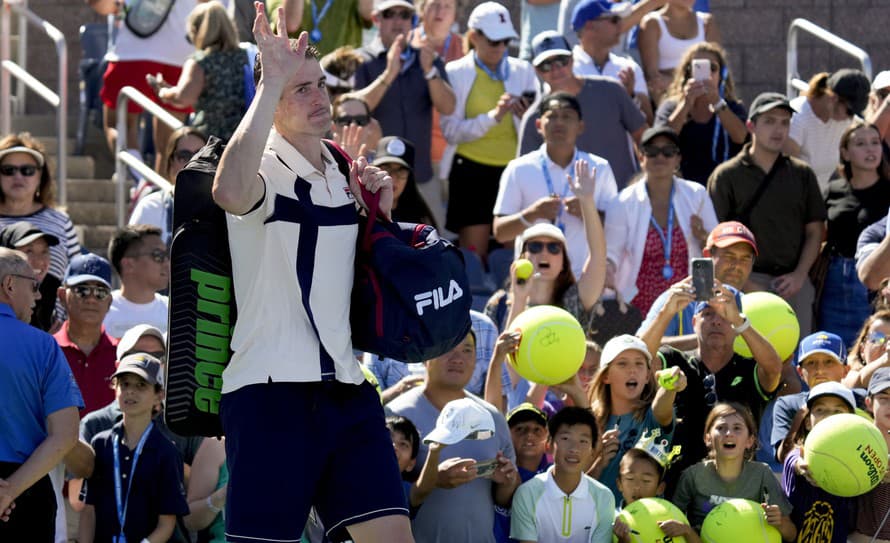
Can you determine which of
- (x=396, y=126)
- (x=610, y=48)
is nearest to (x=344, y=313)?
(x=396, y=126)

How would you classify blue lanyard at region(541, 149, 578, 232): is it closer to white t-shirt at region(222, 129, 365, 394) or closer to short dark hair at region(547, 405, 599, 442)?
short dark hair at region(547, 405, 599, 442)

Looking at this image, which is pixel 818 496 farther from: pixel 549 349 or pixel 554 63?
pixel 554 63

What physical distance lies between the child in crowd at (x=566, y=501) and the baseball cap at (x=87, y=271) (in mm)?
2455

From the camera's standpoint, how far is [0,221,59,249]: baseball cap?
27.8 feet

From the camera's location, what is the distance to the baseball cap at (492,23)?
1096cm

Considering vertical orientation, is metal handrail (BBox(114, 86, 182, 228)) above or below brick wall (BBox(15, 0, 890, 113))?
below

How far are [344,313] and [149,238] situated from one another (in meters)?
4.28

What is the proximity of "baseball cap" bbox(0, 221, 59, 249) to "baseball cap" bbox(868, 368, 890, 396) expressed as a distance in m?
4.09

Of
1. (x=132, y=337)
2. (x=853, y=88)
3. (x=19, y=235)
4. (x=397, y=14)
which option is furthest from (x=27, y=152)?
(x=853, y=88)

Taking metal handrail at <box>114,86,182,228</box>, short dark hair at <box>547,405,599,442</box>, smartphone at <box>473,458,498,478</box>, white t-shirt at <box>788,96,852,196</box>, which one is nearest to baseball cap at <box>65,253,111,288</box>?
metal handrail at <box>114,86,182,228</box>

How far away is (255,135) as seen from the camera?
4.66 meters

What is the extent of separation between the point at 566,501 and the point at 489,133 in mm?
3925

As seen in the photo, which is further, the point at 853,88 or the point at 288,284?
the point at 853,88

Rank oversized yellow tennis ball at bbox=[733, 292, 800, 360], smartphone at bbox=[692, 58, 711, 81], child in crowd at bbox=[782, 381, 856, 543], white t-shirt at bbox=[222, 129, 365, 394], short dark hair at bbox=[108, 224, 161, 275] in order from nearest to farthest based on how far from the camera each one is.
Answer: white t-shirt at bbox=[222, 129, 365, 394] < child in crowd at bbox=[782, 381, 856, 543] < oversized yellow tennis ball at bbox=[733, 292, 800, 360] < short dark hair at bbox=[108, 224, 161, 275] < smartphone at bbox=[692, 58, 711, 81]
